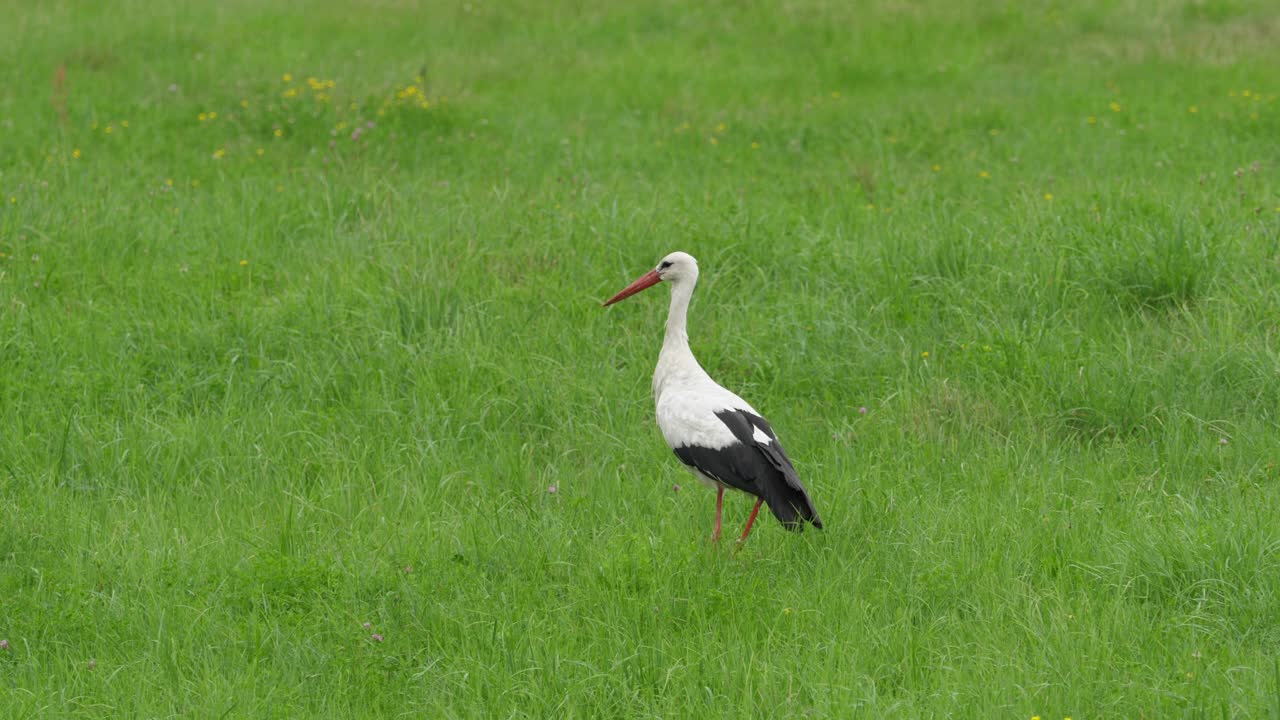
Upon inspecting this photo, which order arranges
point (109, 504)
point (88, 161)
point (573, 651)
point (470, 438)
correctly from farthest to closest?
point (88, 161), point (470, 438), point (109, 504), point (573, 651)

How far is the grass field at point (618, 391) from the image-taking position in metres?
3.91

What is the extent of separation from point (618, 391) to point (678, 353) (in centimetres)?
77

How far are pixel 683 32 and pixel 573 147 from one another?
3521 millimetres

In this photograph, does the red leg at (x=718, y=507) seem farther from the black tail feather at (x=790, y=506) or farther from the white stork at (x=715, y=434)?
the black tail feather at (x=790, y=506)

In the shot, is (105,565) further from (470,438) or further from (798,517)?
(798,517)

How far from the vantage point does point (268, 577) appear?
4320 millimetres

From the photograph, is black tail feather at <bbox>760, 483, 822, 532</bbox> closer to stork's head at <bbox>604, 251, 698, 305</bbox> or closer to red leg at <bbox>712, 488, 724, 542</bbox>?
red leg at <bbox>712, 488, 724, 542</bbox>

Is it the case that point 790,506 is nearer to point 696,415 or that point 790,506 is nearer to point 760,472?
point 760,472

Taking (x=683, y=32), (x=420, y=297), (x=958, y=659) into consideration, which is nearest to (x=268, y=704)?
(x=958, y=659)

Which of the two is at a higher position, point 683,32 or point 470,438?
point 683,32

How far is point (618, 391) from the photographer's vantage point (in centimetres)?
579

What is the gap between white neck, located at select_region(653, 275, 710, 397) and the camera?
503 cm

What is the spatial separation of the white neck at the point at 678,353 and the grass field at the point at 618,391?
0.44m

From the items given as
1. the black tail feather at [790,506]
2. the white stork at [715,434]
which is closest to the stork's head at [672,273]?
the white stork at [715,434]
